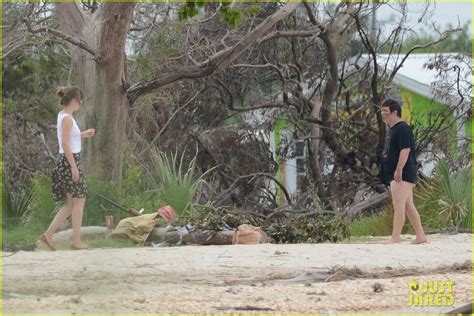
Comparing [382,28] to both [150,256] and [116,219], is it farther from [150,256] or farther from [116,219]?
[150,256]

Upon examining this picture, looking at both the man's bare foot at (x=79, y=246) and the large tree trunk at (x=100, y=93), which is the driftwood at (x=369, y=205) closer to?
the large tree trunk at (x=100, y=93)

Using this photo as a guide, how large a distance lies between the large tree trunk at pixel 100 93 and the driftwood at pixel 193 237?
3.55 m

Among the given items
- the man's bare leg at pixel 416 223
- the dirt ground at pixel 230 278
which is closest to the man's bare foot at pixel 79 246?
the dirt ground at pixel 230 278

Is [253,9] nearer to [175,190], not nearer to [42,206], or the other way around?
[175,190]

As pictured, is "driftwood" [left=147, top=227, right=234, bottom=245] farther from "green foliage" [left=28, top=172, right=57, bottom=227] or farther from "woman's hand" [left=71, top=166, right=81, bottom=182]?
"woman's hand" [left=71, top=166, right=81, bottom=182]

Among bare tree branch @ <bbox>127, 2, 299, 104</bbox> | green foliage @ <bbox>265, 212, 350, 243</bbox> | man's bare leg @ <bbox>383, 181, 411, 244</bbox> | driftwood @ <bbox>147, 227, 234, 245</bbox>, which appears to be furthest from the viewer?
bare tree branch @ <bbox>127, 2, 299, 104</bbox>

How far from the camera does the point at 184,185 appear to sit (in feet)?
43.2

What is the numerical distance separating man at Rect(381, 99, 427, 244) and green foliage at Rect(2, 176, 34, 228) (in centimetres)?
447

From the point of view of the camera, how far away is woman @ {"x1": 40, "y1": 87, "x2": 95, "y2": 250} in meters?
9.41

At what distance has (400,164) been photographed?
1048 centimetres

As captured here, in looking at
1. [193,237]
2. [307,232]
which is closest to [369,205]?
[307,232]

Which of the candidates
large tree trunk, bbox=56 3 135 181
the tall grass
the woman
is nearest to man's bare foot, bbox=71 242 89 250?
the woman

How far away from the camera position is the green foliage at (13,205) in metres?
11.5

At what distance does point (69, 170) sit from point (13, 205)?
2.58m
